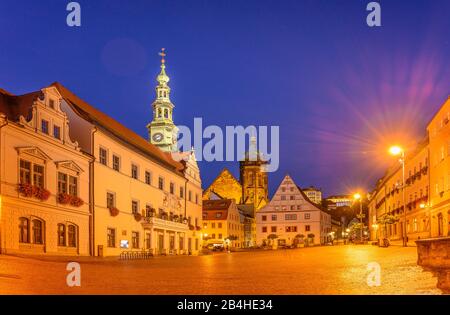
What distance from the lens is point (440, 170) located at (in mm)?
45688

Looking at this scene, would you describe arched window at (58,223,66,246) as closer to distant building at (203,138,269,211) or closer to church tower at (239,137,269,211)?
distant building at (203,138,269,211)

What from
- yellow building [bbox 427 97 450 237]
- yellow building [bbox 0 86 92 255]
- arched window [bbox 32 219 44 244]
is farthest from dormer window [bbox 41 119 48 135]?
yellow building [bbox 427 97 450 237]

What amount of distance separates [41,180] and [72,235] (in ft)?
17.1

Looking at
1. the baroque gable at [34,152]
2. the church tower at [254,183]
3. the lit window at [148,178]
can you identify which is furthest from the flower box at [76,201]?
the church tower at [254,183]

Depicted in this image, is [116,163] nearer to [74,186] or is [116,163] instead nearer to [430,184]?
[74,186]

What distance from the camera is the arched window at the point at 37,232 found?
30583mm

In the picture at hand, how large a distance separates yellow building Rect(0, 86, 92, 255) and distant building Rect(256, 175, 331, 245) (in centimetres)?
6648

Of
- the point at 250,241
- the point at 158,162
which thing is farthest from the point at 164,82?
the point at 158,162

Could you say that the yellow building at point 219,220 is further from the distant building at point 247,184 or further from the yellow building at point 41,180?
the yellow building at point 41,180

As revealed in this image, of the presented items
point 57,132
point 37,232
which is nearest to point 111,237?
point 37,232

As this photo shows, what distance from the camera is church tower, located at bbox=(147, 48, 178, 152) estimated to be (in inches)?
3964

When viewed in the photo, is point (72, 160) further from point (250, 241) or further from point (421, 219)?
point (250, 241)
